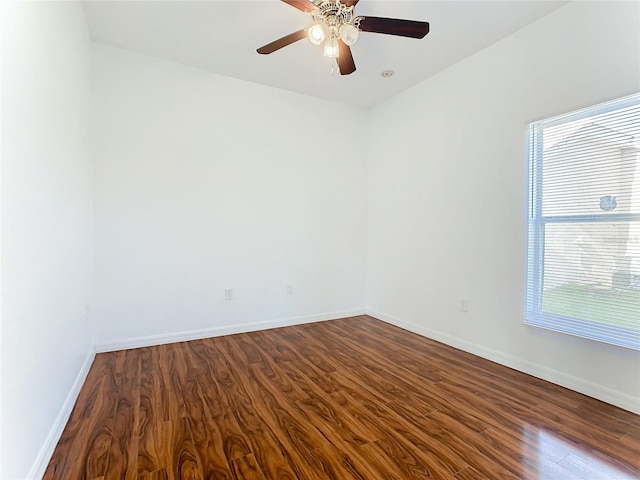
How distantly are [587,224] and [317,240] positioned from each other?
263cm

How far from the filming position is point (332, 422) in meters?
1.90

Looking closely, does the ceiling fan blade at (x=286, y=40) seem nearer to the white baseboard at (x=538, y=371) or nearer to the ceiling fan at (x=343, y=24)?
the ceiling fan at (x=343, y=24)

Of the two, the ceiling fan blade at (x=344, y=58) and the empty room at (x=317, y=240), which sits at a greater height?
the ceiling fan blade at (x=344, y=58)

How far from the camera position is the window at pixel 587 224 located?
204 cm

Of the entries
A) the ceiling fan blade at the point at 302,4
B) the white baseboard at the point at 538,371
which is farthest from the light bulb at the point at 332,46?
the white baseboard at the point at 538,371

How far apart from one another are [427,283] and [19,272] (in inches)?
128

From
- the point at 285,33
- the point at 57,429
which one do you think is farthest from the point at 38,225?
the point at 285,33

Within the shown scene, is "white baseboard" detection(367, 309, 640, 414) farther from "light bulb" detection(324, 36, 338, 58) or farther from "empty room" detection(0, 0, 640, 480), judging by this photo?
"light bulb" detection(324, 36, 338, 58)

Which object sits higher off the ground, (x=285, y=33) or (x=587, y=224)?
(x=285, y=33)

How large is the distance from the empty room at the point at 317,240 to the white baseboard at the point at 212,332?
0.03 metres

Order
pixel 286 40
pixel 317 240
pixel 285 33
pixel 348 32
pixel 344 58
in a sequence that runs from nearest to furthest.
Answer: pixel 348 32 < pixel 286 40 < pixel 344 58 < pixel 285 33 < pixel 317 240

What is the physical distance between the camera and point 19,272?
130 cm

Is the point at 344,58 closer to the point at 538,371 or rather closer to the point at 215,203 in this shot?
the point at 215,203

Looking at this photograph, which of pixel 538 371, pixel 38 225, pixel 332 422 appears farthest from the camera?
pixel 538 371
